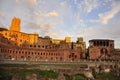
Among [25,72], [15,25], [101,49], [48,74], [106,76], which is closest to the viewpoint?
[25,72]

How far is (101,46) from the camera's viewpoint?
130m

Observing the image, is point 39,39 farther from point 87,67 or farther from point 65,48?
point 87,67

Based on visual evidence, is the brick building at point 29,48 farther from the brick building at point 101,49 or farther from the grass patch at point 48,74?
the grass patch at point 48,74

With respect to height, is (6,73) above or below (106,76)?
above

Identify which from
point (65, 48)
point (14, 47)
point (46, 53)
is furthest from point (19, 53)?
point (65, 48)

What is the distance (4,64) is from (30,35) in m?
61.5

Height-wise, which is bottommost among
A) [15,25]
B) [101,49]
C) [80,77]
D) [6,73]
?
[80,77]

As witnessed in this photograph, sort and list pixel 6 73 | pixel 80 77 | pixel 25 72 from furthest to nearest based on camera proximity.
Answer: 1. pixel 80 77
2. pixel 25 72
3. pixel 6 73

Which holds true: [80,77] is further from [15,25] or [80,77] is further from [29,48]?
[15,25]

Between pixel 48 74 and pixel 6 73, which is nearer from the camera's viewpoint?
pixel 6 73

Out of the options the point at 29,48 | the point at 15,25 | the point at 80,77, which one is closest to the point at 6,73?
the point at 80,77

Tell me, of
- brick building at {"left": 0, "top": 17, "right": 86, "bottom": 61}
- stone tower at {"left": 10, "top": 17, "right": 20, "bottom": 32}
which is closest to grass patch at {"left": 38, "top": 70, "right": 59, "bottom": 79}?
brick building at {"left": 0, "top": 17, "right": 86, "bottom": 61}

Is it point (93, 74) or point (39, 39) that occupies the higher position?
point (39, 39)

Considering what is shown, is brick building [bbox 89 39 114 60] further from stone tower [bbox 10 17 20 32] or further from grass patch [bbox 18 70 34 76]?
grass patch [bbox 18 70 34 76]
